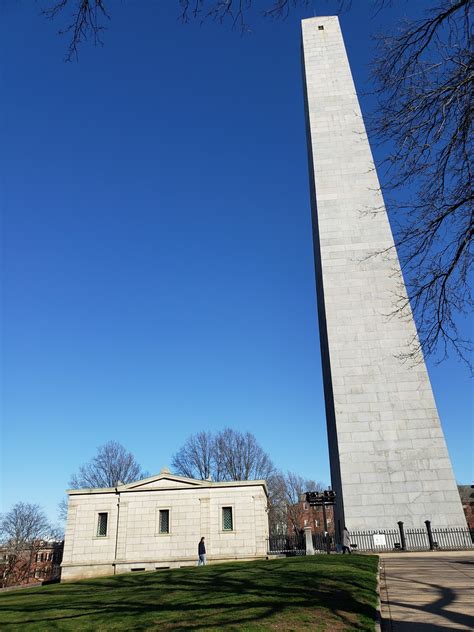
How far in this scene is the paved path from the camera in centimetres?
748

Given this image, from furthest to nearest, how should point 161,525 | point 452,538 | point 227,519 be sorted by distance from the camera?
point 161,525 → point 227,519 → point 452,538

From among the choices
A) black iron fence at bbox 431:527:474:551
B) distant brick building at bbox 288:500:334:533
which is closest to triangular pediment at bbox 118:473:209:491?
black iron fence at bbox 431:527:474:551

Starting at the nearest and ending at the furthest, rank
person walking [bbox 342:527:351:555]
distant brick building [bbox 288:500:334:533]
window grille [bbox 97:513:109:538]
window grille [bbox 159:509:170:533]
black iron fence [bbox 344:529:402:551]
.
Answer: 1. person walking [bbox 342:527:351:555]
2. black iron fence [bbox 344:529:402:551]
3. window grille [bbox 159:509:170:533]
4. window grille [bbox 97:513:109:538]
5. distant brick building [bbox 288:500:334:533]

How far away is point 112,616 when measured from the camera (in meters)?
9.60

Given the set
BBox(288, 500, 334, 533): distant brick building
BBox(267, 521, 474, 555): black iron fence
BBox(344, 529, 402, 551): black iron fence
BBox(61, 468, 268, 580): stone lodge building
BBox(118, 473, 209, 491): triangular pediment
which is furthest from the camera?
BBox(288, 500, 334, 533): distant brick building

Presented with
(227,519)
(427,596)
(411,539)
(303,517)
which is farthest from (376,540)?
(303,517)

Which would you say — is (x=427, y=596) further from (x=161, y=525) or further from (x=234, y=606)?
(x=161, y=525)

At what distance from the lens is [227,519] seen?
101 feet

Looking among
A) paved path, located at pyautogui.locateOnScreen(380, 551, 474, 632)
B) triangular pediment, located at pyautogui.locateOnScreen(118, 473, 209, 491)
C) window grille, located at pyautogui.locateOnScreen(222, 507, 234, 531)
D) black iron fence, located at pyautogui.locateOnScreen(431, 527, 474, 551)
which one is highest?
triangular pediment, located at pyautogui.locateOnScreen(118, 473, 209, 491)

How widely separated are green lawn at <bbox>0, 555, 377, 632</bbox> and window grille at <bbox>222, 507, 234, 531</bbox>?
17.3 m

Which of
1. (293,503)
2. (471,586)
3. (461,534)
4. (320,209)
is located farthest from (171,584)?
(293,503)

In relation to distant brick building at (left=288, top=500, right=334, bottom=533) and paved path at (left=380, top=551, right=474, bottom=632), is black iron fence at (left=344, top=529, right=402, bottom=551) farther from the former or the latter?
distant brick building at (left=288, top=500, right=334, bottom=533)

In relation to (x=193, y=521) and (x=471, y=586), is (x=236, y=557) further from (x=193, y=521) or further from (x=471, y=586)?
(x=471, y=586)

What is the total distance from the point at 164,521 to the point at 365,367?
55.9ft
